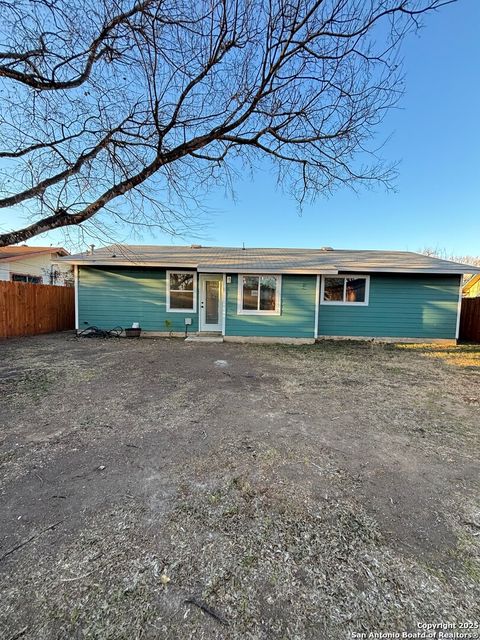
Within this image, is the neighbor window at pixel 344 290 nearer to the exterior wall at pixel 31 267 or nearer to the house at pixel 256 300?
the house at pixel 256 300

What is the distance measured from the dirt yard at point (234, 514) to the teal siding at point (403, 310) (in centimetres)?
556

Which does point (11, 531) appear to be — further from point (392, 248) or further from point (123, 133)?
point (392, 248)

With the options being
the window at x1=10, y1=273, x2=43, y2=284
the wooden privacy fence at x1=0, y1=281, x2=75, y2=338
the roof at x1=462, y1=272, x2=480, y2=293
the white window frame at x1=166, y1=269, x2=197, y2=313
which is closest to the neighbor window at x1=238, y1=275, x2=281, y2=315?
the white window frame at x1=166, y1=269, x2=197, y2=313

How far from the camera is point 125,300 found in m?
9.91

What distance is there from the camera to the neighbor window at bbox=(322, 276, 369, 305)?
991cm

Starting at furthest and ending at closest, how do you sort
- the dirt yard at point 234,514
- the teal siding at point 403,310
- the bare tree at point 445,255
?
the bare tree at point 445,255 → the teal siding at point 403,310 → the dirt yard at point 234,514

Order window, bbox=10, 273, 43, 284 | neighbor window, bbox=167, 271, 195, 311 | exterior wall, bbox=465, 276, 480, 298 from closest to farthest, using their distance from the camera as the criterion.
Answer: neighbor window, bbox=167, 271, 195, 311 → window, bbox=10, 273, 43, 284 → exterior wall, bbox=465, 276, 480, 298

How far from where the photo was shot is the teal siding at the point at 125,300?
32.2 feet

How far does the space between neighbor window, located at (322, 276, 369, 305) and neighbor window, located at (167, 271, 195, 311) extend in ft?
14.9

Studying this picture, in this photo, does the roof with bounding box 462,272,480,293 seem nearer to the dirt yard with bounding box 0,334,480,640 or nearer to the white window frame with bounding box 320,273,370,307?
the white window frame with bounding box 320,273,370,307

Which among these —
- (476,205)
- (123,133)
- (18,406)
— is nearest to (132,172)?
(123,133)

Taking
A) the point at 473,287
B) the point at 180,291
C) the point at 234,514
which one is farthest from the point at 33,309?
the point at 473,287

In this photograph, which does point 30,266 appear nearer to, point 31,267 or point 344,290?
point 31,267

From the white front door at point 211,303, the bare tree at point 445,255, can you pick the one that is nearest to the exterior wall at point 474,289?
the bare tree at point 445,255
